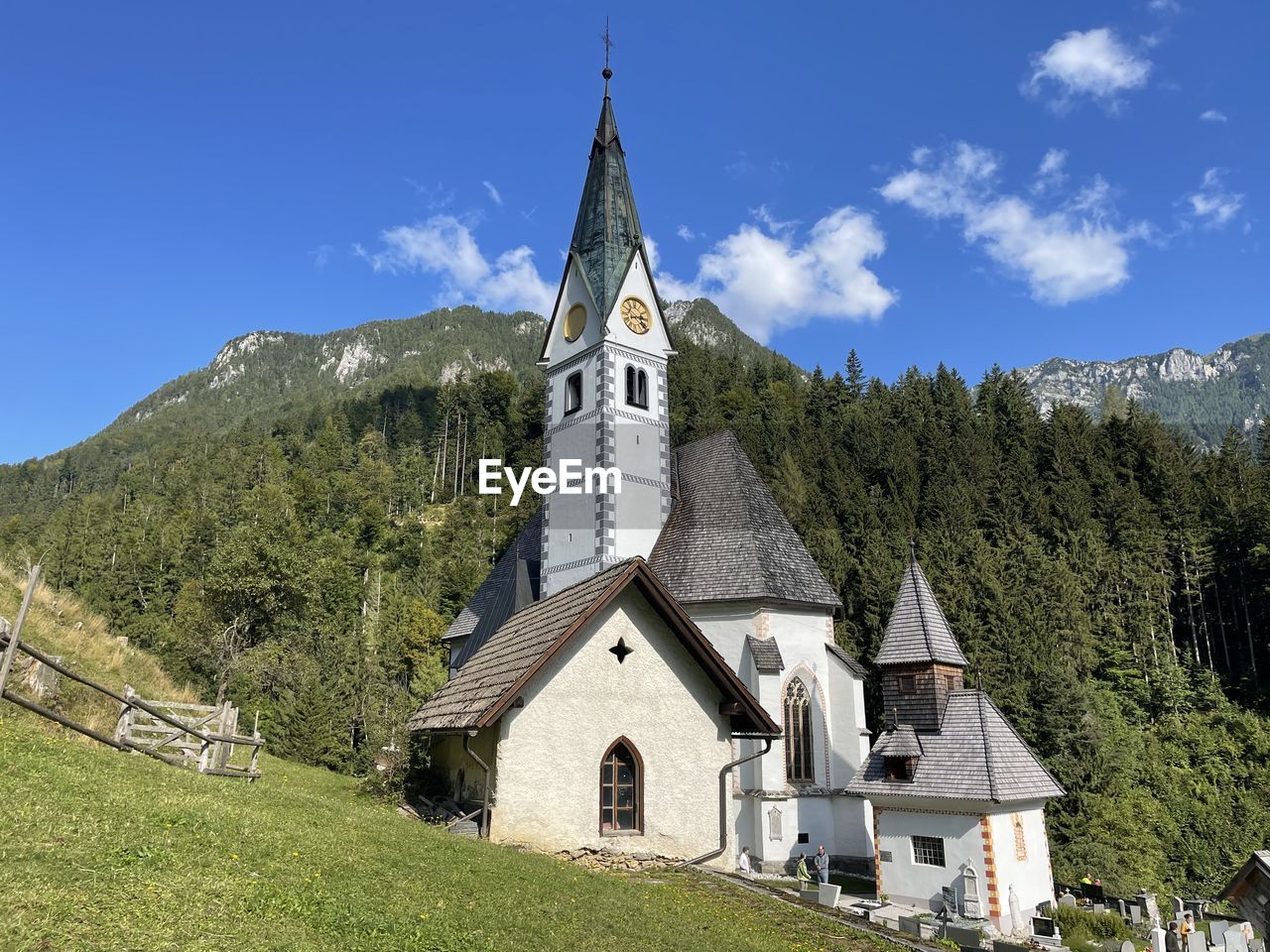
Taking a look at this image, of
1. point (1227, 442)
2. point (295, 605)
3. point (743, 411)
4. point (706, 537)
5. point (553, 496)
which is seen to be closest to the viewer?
point (706, 537)

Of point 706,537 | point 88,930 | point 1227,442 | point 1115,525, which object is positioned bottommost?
point 88,930

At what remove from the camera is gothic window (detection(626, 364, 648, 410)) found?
27.0m

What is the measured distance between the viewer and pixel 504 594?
1128 inches

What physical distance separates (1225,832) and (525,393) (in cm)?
7562

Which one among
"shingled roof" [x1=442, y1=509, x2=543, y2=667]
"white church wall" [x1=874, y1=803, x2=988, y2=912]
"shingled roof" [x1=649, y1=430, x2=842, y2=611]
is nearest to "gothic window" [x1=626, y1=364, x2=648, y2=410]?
"shingled roof" [x1=649, y1=430, x2=842, y2=611]

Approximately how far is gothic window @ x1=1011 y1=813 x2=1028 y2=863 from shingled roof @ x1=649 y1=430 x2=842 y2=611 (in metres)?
6.85

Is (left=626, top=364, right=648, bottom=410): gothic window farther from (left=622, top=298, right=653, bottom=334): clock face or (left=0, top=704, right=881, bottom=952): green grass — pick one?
(left=0, top=704, right=881, bottom=952): green grass

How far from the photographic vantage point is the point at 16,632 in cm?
830

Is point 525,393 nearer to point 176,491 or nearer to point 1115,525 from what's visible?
point 176,491

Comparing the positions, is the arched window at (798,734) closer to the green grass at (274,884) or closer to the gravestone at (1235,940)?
the gravestone at (1235,940)

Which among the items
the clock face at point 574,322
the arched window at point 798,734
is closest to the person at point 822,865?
the arched window at point 798,734

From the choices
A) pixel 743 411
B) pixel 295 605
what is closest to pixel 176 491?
pixel 295 605

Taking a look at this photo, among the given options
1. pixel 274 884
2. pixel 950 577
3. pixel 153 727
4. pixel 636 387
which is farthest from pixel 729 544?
pixel 950 577

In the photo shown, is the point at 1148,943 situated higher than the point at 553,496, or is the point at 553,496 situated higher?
the point at 553,496
